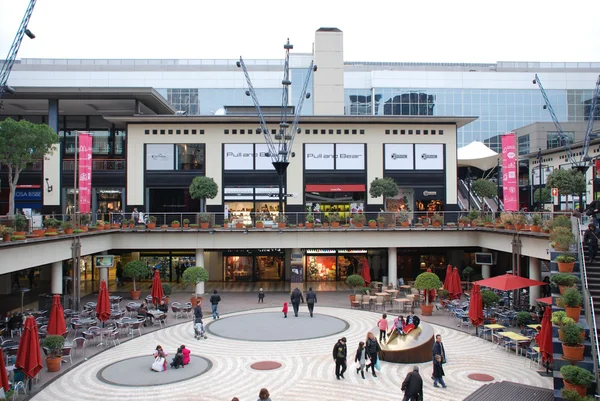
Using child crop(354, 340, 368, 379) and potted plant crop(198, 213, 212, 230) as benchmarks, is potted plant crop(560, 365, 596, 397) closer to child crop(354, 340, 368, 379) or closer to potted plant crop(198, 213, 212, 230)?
child crop(354, 340, 368, 379)

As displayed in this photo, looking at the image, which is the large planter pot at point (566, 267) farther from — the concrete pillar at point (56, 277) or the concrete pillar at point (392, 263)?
the concrete pillar at point (56, 277)

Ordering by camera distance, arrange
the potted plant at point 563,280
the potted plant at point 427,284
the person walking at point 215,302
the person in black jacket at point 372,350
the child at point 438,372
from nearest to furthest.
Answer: the child at point 438,372 < the potted plant at point 563,280 < the person in black jacket at point 372,350 < the person walking at point 215,302 < the potted plant at point 427,284

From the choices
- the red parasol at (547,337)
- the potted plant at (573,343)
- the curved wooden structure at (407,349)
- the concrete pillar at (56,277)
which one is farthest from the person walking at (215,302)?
the potted plant at (573,343)

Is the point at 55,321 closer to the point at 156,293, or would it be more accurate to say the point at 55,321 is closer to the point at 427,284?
the point at 156,293

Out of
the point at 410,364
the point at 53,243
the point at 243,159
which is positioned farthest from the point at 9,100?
the point at 410,364

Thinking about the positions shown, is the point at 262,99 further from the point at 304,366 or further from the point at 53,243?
the point at 304,366

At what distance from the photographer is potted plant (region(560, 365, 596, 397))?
12828 mm

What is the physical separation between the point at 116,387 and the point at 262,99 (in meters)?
60.5

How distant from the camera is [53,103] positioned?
1650 inches

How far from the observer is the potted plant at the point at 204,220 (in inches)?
1355

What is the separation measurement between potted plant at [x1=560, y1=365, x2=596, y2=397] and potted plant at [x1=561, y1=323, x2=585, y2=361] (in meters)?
0.98

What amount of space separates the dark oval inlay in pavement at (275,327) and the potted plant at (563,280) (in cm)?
936

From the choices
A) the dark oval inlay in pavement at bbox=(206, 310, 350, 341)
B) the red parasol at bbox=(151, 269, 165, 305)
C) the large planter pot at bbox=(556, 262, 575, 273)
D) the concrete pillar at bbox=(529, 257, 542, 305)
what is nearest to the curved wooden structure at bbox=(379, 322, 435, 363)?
the dark oval inlay in pavement at bbox=(206, 310, 350, 341)

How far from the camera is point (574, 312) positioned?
50.5ft
